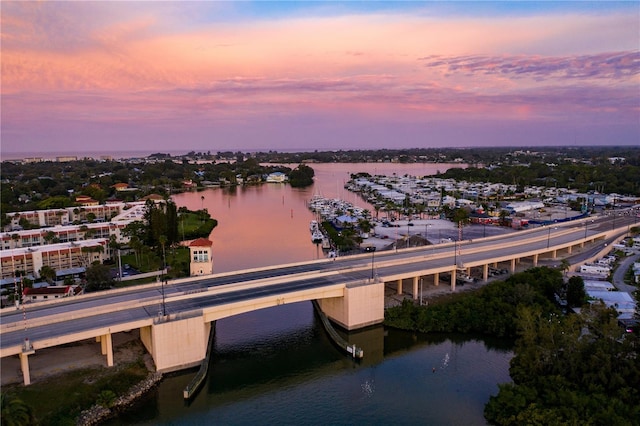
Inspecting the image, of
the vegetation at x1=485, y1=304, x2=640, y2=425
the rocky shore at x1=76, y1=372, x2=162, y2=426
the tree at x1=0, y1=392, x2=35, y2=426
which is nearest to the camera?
the tree at x1=0, y1=392, x2=35, y2=426

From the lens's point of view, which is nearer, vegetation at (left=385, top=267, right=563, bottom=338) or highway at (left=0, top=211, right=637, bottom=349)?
highway at (left=0, top=211, right=637, bottom=349)

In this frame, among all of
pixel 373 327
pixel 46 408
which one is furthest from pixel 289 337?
pixel 46 408

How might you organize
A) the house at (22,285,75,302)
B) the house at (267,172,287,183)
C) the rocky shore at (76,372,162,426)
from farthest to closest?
the house at (267,172,287,183), the house at (22,285,75,302), the rocky shore at (76,372,162,426)

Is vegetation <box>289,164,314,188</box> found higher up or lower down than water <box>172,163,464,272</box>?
higher up

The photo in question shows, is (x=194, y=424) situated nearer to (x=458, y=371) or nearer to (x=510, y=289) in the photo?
(x=458, y=371)

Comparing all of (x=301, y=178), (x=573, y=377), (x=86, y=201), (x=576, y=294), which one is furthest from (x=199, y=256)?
(x=301, y=178)

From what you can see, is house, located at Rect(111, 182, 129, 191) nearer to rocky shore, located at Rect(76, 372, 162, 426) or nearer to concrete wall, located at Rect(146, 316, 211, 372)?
concrete wall, located at Rect(146, 316, 211, 372)

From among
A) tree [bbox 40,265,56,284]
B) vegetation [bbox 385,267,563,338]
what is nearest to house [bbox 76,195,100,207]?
tree [bbox 40,265,56,284]

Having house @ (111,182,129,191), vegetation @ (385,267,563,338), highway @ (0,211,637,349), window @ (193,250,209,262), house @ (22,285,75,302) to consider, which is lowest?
vegetation @ (385,267,563,338)
